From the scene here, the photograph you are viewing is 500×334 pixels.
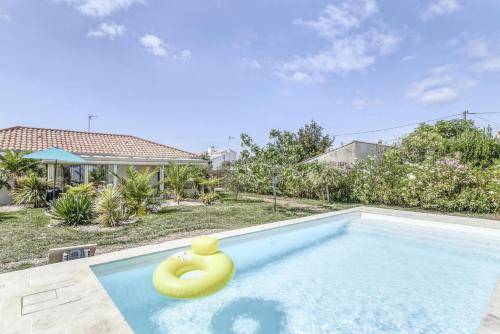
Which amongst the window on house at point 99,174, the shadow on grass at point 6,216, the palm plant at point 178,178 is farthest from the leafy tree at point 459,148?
the window on house at point 99,174

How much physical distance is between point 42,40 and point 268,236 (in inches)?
568

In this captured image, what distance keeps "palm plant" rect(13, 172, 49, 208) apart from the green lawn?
4.31ft

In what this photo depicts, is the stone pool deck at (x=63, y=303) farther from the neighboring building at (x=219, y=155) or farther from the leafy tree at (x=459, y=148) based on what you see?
the neighboring building at (x=219, y=155)

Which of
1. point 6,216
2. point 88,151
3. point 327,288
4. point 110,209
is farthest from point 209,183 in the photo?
point 327,288

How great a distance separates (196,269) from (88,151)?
65.0 ft

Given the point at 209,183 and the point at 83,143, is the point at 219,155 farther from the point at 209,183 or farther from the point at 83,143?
the point at 209,183

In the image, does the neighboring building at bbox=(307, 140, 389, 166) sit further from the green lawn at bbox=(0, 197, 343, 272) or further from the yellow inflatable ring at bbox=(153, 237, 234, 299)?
the yellow inflatable ring at bbox=(153, 237, 234, 299)

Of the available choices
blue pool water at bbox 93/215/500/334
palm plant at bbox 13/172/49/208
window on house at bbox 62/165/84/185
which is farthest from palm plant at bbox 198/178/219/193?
blue pool water at bbox 93/215/500/334

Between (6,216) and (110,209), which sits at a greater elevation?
(110,209)

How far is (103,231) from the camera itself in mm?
9766

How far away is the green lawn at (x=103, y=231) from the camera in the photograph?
7.34 m

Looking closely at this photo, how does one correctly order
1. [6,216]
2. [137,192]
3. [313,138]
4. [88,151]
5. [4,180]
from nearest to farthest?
[6,216], [137,192], [4,180], [88,151], [313,138]

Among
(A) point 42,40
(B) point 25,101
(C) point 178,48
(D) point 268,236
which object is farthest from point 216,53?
(B) point 25,101

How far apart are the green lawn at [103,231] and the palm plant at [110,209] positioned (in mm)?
584
